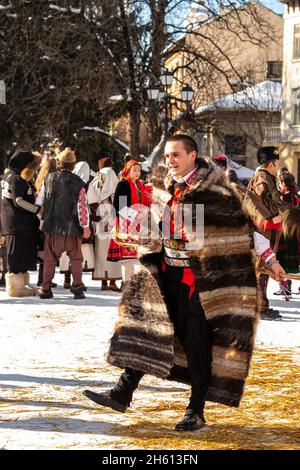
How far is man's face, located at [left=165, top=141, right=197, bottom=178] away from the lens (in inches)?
228

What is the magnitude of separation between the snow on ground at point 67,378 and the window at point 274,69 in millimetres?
49770

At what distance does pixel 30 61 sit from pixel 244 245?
25.2 meters

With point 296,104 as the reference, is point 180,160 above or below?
below

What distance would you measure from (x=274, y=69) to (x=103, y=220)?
4907 centimetres

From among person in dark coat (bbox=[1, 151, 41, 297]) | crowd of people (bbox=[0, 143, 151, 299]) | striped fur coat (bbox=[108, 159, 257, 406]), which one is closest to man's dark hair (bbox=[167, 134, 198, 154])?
striped fur coat (bbox=[108, 159, 257, 406])

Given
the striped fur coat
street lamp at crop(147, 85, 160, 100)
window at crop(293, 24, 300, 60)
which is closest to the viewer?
the striped fur coat

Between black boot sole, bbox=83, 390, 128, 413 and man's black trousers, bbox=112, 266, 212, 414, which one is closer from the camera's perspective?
man's black trousers, bbox=112, 266, 212, 414

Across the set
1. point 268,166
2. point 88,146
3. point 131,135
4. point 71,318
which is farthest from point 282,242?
point 88,146

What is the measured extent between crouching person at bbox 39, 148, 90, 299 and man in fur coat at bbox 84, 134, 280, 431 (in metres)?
6.59

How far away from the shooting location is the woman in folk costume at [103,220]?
13.7 m

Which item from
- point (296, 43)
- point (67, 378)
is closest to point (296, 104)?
point (296, 43)

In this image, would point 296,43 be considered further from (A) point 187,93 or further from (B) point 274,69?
(A) point 187,93

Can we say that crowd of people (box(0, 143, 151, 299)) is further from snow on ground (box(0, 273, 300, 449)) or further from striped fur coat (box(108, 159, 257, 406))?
striped fur coat (box(108, 159, 257, 406))

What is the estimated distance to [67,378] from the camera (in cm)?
726
